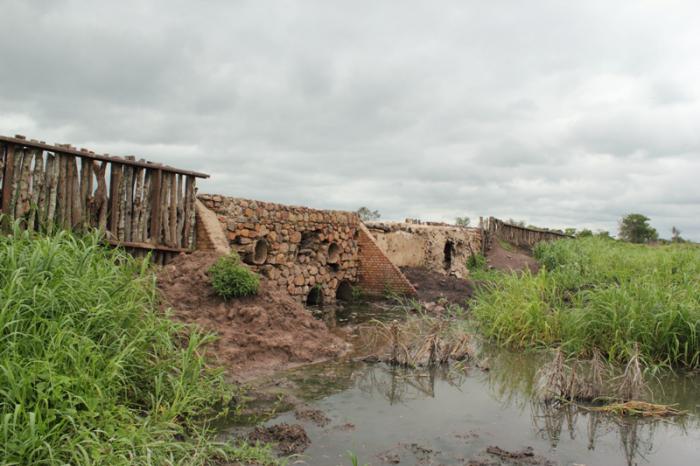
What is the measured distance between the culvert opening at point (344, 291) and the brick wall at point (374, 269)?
309mm

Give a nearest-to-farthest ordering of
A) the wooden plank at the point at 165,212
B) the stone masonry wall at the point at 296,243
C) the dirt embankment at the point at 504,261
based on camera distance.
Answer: the wooden plank at the point at 165,212 < the stone masonry wall at the point at 296,243 < the dirt embankment at the point at 504,261

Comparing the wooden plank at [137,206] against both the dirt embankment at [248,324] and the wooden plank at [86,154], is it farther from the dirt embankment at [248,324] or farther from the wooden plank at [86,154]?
the dirt embankment at [248,324]

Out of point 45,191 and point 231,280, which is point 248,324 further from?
point 45,191

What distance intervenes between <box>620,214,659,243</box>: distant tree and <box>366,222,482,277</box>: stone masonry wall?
25017 mm

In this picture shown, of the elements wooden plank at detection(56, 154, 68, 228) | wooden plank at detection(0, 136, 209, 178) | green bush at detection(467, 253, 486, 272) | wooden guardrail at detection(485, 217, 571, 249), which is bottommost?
green bush at detection(467, 253, 486, 272)

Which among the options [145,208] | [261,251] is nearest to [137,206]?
[145,208]

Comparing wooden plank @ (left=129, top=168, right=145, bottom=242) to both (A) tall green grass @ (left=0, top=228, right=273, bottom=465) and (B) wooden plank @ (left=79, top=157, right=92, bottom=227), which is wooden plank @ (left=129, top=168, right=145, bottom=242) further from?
(A) tall green grass @ (left=0, top=228, right=273, bottom=465)

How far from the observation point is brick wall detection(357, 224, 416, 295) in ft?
40.4

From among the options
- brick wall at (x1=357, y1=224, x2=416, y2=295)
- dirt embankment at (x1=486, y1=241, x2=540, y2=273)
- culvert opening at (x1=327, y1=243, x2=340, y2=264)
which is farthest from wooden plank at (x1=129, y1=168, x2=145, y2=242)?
dirt embankment at (x1=486, y1=241, x2=540, y2=273)

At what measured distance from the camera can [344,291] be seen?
12.6m

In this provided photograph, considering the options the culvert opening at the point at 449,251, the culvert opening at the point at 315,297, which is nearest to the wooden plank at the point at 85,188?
the culvert opening at the point at 315,297

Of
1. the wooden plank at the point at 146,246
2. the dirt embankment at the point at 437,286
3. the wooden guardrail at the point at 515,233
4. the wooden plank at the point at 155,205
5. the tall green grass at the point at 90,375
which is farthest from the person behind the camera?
the wooden guardrail at the point at 515,233

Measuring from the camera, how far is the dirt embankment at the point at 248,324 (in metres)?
6.13

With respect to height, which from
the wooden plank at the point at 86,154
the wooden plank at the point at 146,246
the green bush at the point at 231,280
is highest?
the wooden plank at the point at 86,154
